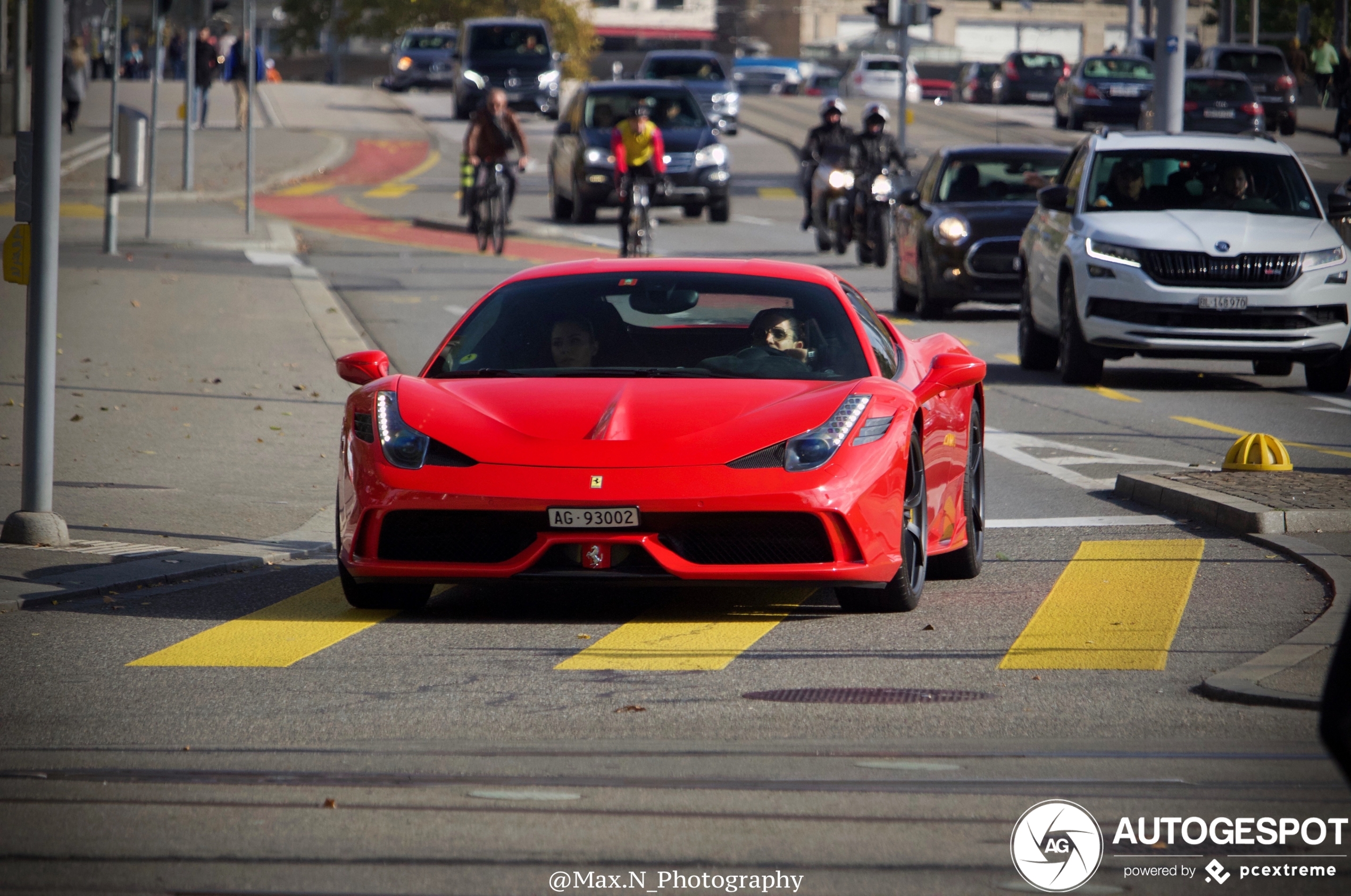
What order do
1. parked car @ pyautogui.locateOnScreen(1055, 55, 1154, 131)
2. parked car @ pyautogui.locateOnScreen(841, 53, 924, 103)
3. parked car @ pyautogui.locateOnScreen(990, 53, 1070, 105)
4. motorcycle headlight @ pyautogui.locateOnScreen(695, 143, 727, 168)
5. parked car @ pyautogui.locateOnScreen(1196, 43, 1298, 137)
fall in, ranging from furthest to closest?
1. parked car @ pyautogui.locateOnScreen(841, 53, 924, 103)
2. parked car @ pyautogui.locateOnScreen(990, 53, 1070, 105)
3. parked car @ pyautogui.locateOnScreen(1055, 55, 1154, 131)
4. parked car @ pyautogui.locateOnScreen(1196, 43, 1298, 137)
5. motorcycle headlight @ pyautogui.locateOnScreen(695, 143, 727, 168)

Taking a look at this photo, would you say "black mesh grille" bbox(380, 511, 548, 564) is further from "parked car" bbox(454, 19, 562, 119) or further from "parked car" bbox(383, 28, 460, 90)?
"parked car" bbox(383, 28, 460, 90)

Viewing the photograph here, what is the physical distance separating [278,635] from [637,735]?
2.16m

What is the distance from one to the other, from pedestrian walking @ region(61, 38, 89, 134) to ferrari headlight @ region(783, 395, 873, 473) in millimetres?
38685

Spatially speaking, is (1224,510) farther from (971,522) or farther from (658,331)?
(658,331)

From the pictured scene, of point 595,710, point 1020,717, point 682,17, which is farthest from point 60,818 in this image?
point 682,17

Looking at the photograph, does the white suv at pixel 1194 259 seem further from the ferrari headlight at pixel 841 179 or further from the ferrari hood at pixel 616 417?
the ferrari headlight at pixel 841 179

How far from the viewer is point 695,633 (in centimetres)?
757

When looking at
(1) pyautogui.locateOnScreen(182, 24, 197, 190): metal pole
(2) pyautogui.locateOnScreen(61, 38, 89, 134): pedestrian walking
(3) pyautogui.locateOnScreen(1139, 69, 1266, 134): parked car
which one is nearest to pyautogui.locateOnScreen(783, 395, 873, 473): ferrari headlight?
(1) pyautogui.locateOnScreen(182, 24, 197, 190): metal pole

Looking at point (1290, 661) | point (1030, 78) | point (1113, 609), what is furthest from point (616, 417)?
point (1030, 78)

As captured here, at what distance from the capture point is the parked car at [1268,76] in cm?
5178

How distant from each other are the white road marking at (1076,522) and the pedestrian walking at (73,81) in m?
36.4

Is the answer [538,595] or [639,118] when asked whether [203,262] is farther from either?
[538,595]

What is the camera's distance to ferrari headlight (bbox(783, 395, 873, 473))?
7.50 metres

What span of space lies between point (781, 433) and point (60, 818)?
3.27m
